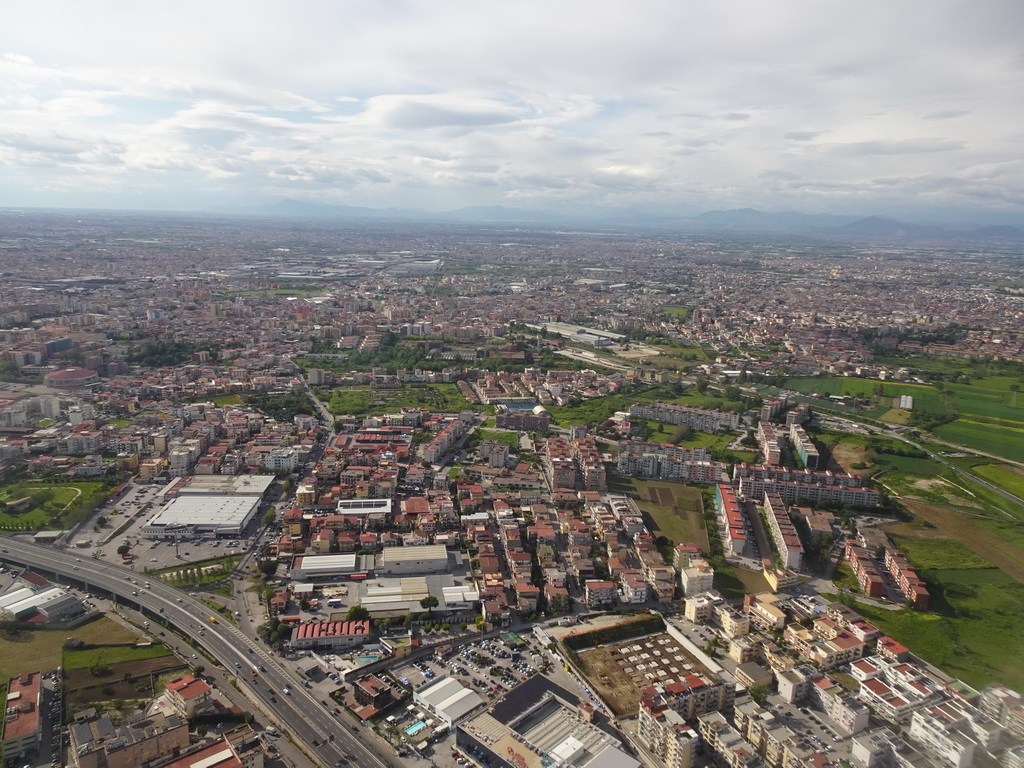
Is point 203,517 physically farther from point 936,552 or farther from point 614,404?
point 936,552

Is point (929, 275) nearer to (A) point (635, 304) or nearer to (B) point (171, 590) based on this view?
(A) point (635, 304)

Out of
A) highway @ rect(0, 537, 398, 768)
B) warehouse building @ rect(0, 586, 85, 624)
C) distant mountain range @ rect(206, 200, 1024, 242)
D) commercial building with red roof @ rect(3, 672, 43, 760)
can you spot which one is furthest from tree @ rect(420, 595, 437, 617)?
distant mountain range @ rect(206, 200, 1024, 242)

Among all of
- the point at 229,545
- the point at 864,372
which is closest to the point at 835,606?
the point at 229,545

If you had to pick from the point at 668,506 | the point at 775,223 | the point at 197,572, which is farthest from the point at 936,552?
the point at 775,223

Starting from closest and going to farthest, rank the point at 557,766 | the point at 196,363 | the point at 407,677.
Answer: the point at 557,766
the point at 407,677
the point at 196,363

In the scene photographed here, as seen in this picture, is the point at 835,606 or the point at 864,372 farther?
the point at 864,372

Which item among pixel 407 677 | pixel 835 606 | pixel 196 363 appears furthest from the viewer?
pixel 196 363
